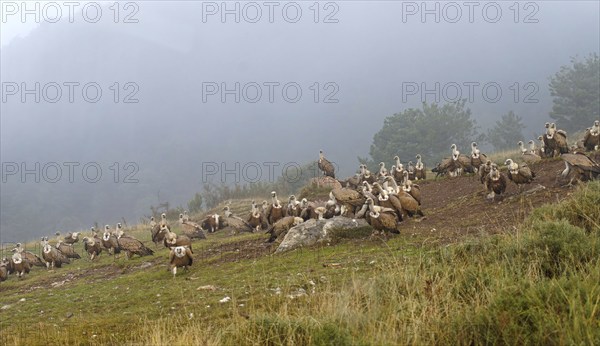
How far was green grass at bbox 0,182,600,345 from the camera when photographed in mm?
5949

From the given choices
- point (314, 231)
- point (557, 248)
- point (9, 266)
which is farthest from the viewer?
point (9, 266)

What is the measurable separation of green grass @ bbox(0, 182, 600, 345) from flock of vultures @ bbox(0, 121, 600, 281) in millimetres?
2445

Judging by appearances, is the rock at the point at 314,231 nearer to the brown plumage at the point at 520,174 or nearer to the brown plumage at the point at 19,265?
the brown plumage at the point at 520,174

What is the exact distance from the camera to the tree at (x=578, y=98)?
213ft

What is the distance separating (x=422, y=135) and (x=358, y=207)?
53554 mm

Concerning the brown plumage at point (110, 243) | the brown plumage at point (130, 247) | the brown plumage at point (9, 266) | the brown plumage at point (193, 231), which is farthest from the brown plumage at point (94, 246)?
the brown plumage at point (193, 231)

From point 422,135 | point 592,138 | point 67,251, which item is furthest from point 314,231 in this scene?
point 422,135

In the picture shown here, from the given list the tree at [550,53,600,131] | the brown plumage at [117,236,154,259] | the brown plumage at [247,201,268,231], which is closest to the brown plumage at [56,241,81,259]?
the brown plumage at [117,236,154,259]

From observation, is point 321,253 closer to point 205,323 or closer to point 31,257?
point 205,323

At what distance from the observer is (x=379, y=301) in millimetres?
7082

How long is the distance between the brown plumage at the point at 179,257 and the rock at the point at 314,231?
2.33 meters

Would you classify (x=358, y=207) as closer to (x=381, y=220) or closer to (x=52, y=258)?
(x=381, y=220)

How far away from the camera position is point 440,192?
2209 centimetres

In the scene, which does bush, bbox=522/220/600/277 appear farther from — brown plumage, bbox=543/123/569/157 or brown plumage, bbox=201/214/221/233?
brown plumage, bbox=201/214/221/233
